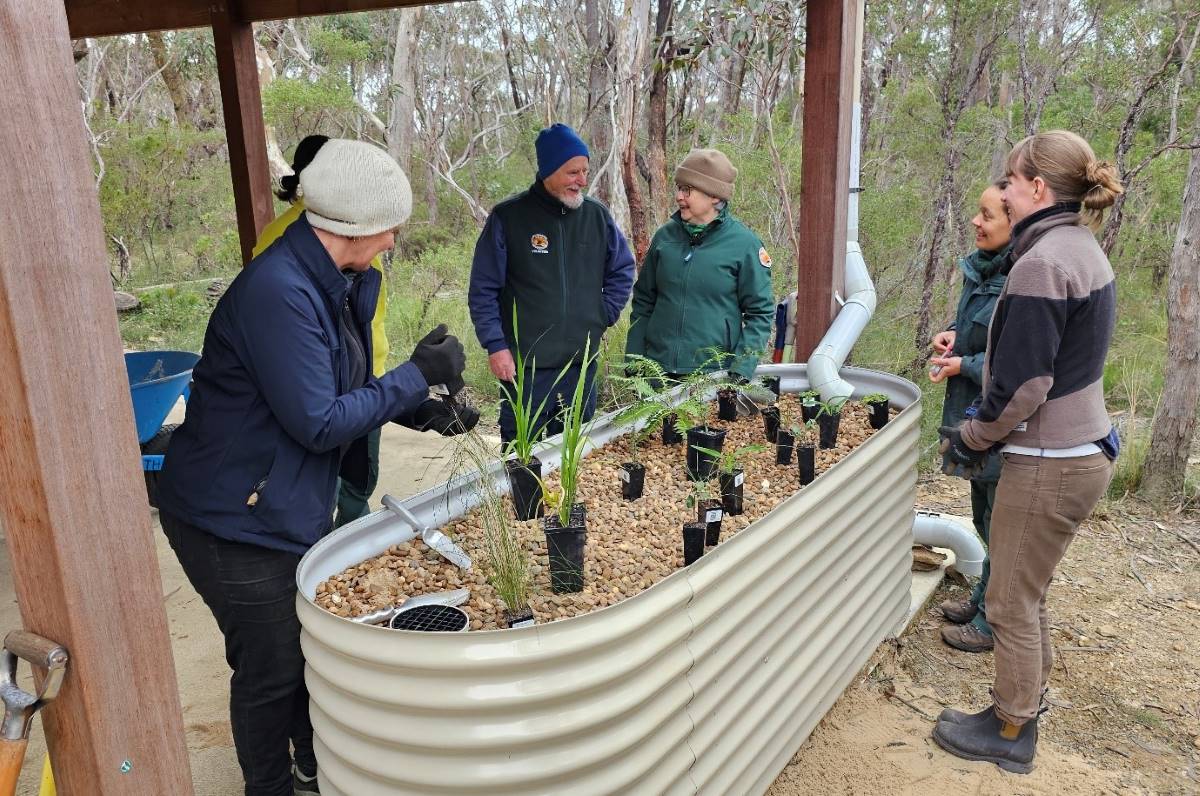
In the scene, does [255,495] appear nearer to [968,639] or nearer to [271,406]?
[271,406]

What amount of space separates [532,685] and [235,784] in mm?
1568

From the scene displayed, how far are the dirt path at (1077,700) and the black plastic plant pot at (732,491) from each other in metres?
0.94

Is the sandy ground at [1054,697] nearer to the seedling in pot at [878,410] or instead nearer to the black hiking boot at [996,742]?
the black hiking boot at [996,742]

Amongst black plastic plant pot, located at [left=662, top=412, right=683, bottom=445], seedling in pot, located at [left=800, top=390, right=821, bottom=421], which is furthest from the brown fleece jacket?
black plastic plant pot, located at [left=662, top=412, right=683, bottom=445]

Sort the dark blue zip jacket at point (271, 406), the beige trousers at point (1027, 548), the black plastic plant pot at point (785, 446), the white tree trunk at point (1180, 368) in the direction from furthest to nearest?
the white tree trunk at point (1180, 368), the black plastic plant pot at point (785, 446), the beige trousers at point (1027, 548), the dark blue zip jacket at point (271, 406)

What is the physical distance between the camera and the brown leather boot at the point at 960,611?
3.63m

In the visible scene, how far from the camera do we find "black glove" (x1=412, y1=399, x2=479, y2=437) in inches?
94.8

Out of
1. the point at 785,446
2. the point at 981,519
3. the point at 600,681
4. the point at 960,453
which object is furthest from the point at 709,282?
the point at 600,681

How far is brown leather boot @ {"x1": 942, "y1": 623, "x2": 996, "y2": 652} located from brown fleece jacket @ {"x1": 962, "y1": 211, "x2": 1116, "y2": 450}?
131 cm

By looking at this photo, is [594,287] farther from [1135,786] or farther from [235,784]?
[1135,786]

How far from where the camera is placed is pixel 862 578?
2.88 m

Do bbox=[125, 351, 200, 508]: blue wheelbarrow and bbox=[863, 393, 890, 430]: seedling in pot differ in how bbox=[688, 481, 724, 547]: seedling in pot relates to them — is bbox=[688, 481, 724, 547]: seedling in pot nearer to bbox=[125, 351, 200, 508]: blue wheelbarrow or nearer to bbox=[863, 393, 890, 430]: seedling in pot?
bbox=[863, 393, 890, 430]: seedling in pot

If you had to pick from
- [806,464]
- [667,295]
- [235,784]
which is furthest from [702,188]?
[235,784]

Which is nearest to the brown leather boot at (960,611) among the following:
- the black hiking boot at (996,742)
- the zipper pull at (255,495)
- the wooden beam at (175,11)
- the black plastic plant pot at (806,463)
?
the black hiking boot at (996,742)
